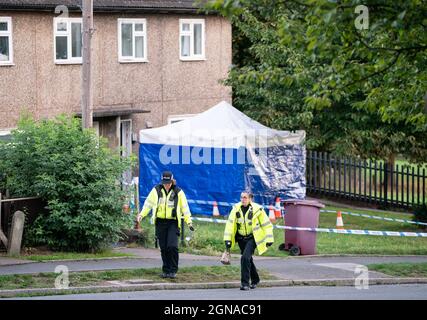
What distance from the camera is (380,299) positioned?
15.1 m

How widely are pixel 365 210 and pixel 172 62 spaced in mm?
7739

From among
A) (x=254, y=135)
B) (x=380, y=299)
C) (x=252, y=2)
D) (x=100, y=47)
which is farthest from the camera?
(x=100, y=47)

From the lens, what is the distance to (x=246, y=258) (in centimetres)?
1584

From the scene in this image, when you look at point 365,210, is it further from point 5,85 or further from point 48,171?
point 48,171

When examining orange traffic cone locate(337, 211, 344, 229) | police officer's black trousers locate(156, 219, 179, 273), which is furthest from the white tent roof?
police officer's black trousers locate(156, 219, 179, 273)

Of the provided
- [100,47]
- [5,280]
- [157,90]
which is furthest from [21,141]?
[157,90]

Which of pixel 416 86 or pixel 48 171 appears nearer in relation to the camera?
pixel 416 86

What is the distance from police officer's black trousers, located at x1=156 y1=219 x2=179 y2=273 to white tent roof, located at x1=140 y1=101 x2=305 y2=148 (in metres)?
9.97

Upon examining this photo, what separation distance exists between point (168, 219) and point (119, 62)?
48.8 ft

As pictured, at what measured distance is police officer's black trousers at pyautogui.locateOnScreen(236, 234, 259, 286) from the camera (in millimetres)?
15883

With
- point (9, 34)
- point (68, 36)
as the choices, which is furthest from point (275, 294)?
point (68, 36)

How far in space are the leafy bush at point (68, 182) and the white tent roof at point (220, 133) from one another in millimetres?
7206

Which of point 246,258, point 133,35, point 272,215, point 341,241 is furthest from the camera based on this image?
point 133,35

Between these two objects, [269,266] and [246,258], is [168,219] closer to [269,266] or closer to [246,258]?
[246,258]
